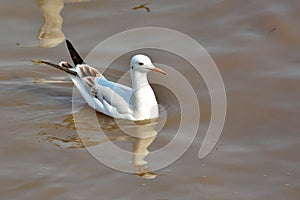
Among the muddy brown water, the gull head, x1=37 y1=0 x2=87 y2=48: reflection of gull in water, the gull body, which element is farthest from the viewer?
x1=37 y1=0 x2=87 y2=48: reflection of gull in water

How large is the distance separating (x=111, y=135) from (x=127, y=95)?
65 centimetres

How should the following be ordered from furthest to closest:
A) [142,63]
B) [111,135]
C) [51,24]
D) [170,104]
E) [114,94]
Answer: [51,24] → [170,104] → [114,94] → [142,63] → [111,135]

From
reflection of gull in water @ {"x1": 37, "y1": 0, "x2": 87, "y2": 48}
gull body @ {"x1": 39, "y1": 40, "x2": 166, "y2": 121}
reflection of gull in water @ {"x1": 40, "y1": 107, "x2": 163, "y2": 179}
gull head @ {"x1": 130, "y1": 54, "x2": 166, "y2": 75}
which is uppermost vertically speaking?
reflection of gull in water @ {"x1": 37, "y1": 0, "x2": 87, "y2": 48}

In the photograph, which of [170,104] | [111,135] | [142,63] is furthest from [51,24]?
[111,135]

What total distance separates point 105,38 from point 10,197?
13.2ft

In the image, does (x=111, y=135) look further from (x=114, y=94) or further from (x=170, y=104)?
(x=170, y=104)

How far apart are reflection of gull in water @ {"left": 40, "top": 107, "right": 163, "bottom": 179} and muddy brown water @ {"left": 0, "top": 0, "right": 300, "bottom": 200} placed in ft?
0.10

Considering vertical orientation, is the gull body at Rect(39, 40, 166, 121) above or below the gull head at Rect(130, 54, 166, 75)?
below

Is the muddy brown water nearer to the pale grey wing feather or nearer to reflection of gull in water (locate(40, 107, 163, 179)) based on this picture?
reflection of gull in water (locate(40, 107, 163, 179))

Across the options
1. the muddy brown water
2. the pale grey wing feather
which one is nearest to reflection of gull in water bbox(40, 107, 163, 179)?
the muddy brown water

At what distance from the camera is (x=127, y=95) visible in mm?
8367

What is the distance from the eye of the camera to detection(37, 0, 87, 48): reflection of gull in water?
10.3m

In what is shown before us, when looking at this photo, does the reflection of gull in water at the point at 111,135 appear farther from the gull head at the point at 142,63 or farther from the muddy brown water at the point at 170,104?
the gull head at the point at 142,63

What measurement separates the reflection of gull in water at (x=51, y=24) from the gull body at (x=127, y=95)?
6.11 ft
